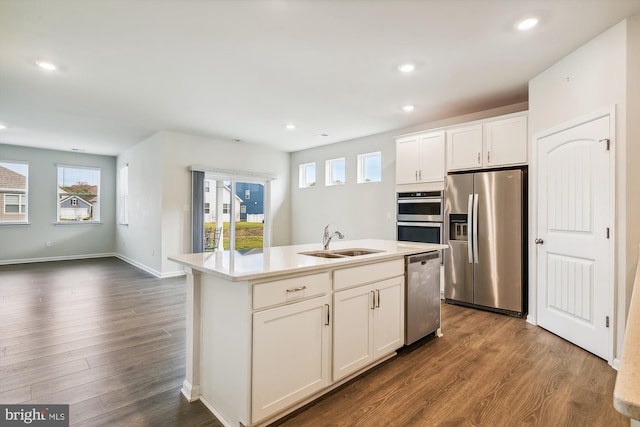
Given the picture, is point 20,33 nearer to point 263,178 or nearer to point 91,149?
point 263,178

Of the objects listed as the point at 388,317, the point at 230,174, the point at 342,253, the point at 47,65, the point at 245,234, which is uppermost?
the point at 47,65

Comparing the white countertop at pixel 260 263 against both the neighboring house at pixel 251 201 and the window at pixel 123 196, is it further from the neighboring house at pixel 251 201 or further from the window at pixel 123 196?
the window at pixel 123 196

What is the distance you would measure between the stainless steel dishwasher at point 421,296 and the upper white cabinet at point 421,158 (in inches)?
71.1

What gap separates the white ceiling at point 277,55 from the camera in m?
2.26

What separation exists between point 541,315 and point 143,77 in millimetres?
4912

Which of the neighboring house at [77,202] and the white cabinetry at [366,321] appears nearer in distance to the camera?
the white cabinetry at [366,321]

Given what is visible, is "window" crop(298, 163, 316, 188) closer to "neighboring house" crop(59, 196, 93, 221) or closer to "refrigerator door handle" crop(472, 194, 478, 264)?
"refrigerator door handle" crop(472, 194, 478, 264)

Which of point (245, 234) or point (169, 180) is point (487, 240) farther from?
point (169, 180)

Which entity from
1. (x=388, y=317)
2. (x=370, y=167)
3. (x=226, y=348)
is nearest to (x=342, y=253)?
(x=388, y=317)

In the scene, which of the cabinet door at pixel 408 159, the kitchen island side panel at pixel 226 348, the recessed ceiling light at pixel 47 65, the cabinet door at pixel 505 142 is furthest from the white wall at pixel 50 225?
the cabinet door at pixel 505 142

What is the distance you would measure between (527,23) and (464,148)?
1.86 m

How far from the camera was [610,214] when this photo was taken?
8.25ft

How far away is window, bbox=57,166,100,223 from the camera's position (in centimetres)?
752

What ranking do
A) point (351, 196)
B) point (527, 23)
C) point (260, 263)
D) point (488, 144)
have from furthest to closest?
point (351, 196) → point (488, 144) → point (527, 23) → point (260, 263)
